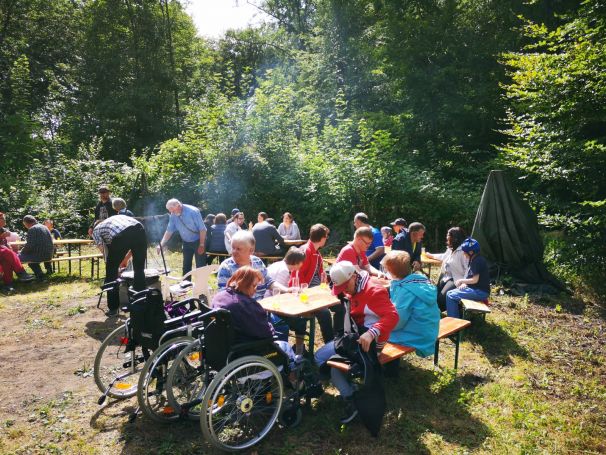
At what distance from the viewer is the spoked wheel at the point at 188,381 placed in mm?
3318

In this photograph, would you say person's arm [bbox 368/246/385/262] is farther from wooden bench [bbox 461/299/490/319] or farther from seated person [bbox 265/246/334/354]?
seated person [bbox 265/246/334/354]

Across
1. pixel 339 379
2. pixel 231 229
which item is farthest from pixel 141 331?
pixel 231 229

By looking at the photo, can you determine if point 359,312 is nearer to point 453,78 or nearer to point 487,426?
point 487,426

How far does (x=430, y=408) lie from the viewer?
3893mm

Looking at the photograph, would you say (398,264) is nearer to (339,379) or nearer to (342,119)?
(339,379)

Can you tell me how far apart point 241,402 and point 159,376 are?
79 centimetres

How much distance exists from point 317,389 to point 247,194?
10719 millimetres

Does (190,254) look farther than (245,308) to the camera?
Yes

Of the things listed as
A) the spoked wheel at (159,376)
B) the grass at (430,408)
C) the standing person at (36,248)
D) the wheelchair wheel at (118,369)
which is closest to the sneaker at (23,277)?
the standing person at (36,248)

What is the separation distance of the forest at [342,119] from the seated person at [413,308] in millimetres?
4955

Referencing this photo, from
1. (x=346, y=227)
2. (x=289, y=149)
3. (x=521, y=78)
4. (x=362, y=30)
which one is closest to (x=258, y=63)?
(x=362, y=30)

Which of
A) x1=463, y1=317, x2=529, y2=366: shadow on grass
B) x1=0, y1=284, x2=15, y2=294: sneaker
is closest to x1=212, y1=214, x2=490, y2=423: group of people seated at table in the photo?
x1=463, y1=317, x2=529, y2=366: shadow on grass

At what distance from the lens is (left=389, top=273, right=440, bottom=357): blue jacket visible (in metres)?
3.96

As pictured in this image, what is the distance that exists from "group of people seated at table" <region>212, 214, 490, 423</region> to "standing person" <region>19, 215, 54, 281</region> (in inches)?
229
